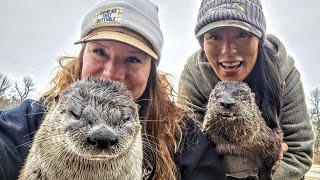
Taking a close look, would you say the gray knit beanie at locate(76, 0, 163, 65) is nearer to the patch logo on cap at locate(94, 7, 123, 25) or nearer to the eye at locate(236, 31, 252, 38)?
the patch logo on cap at locate(94, 7, 123, 25)

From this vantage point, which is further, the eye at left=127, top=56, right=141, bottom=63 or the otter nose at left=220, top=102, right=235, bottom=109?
the otter nose at left=220, top=102, right=235, bottom=109

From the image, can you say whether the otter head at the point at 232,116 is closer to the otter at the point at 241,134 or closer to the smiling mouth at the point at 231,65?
the otter at the point at 241,134

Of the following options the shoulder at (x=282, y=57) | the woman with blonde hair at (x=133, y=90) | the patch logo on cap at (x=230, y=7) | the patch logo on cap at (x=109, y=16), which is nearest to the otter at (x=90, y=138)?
the woman with blonde hair at (x=133, y=90)

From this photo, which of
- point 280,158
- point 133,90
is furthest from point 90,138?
point 280,158

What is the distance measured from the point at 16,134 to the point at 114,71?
2.80 ft

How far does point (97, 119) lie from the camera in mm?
2326

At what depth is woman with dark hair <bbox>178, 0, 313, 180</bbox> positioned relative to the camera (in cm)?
461

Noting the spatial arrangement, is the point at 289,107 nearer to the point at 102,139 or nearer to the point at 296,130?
the point at 296,130

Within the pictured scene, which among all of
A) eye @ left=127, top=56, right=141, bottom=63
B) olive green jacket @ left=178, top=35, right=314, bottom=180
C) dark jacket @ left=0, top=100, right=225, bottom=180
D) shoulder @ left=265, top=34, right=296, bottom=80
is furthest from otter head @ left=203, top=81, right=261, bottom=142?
eye @ left=127, top=56, right=141, bottom=63

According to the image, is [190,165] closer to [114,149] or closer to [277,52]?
[114,149]

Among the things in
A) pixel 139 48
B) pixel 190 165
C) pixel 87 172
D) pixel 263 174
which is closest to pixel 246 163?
pixel 263 174

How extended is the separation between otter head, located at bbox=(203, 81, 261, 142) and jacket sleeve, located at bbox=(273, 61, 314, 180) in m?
0.62

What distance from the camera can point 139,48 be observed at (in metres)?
3.28

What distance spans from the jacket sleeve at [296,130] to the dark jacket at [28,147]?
114 cm
